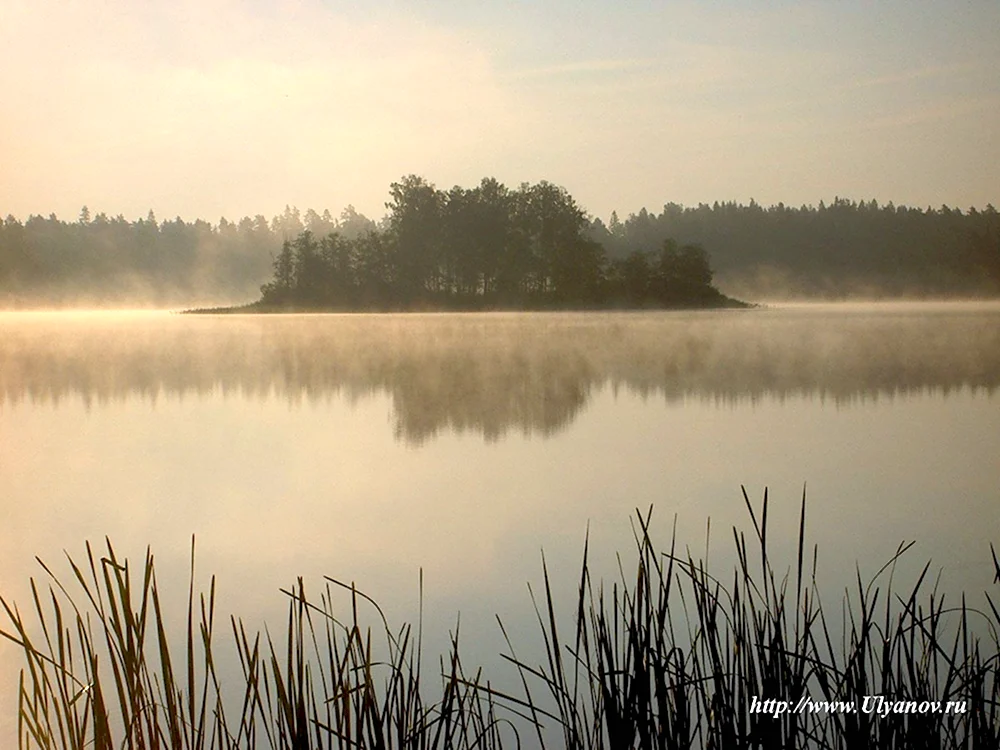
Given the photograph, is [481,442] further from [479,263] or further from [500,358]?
[479,263]

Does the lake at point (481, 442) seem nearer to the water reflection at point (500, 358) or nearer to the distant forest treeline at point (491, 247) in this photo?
the water reflection at point (500, 358)

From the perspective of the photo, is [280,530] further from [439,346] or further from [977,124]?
[977,124]

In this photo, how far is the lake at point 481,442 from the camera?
248cm

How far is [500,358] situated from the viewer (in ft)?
9.46

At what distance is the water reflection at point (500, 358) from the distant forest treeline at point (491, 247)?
0.09 m

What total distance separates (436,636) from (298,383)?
3.44ft

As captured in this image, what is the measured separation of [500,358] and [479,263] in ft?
0.91

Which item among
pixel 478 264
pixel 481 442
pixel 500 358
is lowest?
pixel 481 442

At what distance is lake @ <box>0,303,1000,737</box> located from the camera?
8.15 ft

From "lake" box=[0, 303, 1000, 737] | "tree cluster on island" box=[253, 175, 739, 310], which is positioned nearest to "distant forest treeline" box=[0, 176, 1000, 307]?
"tree cluster on island" box=[253, 175, 739, 310]

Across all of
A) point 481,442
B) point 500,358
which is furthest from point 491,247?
point 481,442

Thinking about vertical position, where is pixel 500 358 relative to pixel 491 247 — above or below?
below

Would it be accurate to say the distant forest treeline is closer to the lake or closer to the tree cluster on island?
the tree cluster on island

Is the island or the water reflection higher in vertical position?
the island
